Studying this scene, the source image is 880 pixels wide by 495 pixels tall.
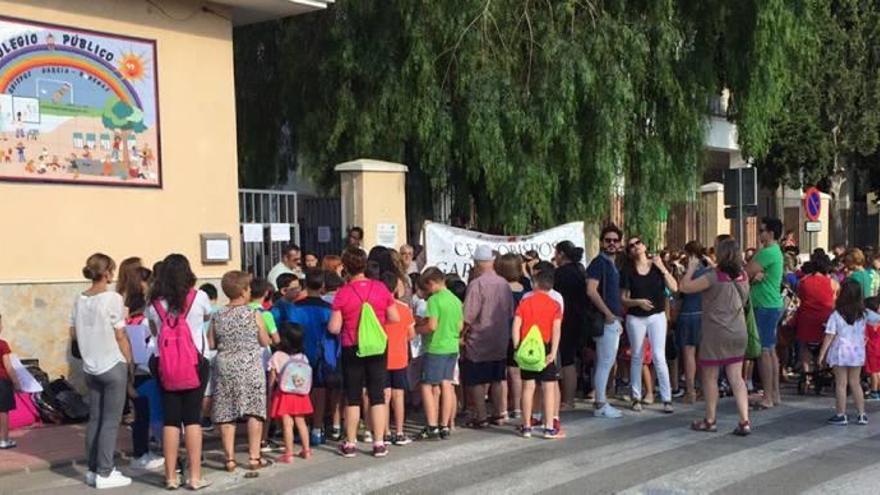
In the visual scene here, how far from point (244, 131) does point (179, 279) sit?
10.0 meters

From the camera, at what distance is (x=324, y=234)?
43.9ft

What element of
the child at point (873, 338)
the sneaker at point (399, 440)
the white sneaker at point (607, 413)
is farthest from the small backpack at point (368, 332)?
the child at point (873, 338)

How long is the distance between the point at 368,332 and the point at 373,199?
528cm

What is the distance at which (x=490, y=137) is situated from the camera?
13875 mm

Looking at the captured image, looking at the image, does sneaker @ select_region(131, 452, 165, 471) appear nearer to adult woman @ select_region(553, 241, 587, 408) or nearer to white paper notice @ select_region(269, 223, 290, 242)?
adult woman @ select_region(553, 241, 587, 408)

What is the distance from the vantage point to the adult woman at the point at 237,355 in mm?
7258

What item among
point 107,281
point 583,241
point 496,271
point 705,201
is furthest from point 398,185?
point 705,201

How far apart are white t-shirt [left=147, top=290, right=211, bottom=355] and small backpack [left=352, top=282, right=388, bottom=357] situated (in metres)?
1.33

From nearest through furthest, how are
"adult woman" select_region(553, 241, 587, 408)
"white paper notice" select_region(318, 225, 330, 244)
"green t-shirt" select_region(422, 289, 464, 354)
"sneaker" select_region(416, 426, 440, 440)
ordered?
"green t-shirt" select_region(422, 289, 464, 354) < "sneaker" select_region(416, 426, 440, 440) < "adult woman" select_region(553, 241, 587, 408) < "white paper notice" select_region(318, 225, 330, 244)

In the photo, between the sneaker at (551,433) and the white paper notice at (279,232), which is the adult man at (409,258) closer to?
the white paper notice at (279,232)

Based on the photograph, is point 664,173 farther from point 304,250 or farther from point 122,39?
point 122,39

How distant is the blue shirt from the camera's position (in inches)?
381

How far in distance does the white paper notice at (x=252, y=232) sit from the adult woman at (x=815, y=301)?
280 inches

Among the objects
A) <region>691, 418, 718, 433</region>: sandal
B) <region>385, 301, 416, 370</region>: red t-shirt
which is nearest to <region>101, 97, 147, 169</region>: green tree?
<region>385, 301, 416, 370</region>: red t-shirt
